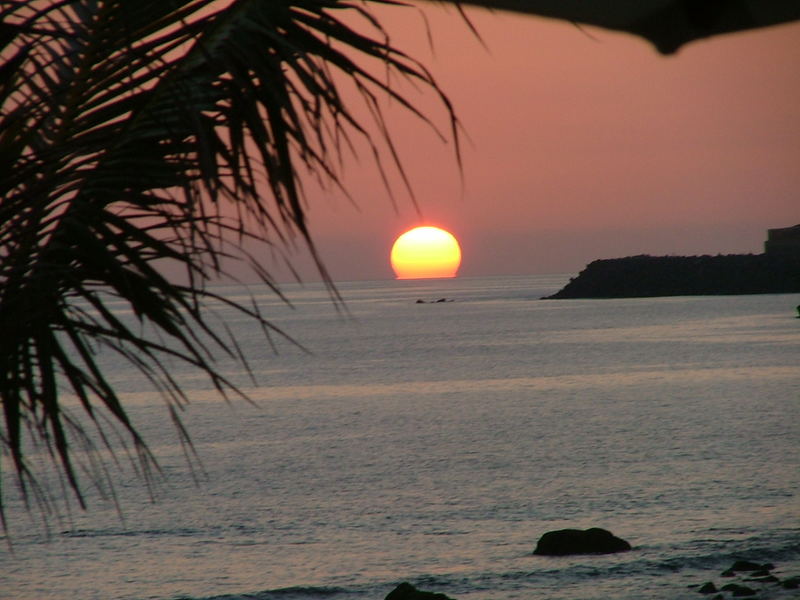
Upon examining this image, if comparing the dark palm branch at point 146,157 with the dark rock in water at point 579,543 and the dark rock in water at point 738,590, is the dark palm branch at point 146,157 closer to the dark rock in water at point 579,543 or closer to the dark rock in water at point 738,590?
the dark rock in water at point 738,590

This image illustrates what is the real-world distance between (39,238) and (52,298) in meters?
0.20

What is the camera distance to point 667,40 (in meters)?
3.98

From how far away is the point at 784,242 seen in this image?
6471 inches

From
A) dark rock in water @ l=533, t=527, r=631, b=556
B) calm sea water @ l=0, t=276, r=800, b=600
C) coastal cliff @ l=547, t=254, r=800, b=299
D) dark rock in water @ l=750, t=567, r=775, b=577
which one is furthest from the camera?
coastal cliff @ l=547, t=254, r=800, b=299

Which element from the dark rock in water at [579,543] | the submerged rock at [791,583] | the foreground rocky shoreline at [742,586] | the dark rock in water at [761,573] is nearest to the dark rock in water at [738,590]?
the foreground rocky shoreline at [742,586]

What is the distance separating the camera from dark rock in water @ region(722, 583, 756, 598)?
42.6 feet

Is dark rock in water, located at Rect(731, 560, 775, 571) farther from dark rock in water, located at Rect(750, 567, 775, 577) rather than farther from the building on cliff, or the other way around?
the building on cliff

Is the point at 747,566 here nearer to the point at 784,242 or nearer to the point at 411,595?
the point at 411,595

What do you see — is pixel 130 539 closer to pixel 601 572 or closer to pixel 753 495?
pixel 601 572

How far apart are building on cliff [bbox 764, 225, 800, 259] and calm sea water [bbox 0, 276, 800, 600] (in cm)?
10236

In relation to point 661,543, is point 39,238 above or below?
above

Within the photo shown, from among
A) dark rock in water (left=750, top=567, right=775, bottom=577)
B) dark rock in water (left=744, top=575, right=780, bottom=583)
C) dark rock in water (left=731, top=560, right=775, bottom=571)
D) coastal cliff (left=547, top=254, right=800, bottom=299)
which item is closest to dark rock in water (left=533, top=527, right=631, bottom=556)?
dark rock in water (left=731, top=560, right=775, bottom=571)

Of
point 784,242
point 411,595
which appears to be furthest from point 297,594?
point 784,242

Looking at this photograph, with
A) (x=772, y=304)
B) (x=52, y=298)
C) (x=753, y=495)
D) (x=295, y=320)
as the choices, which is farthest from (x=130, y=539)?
(x=772, y=304)
